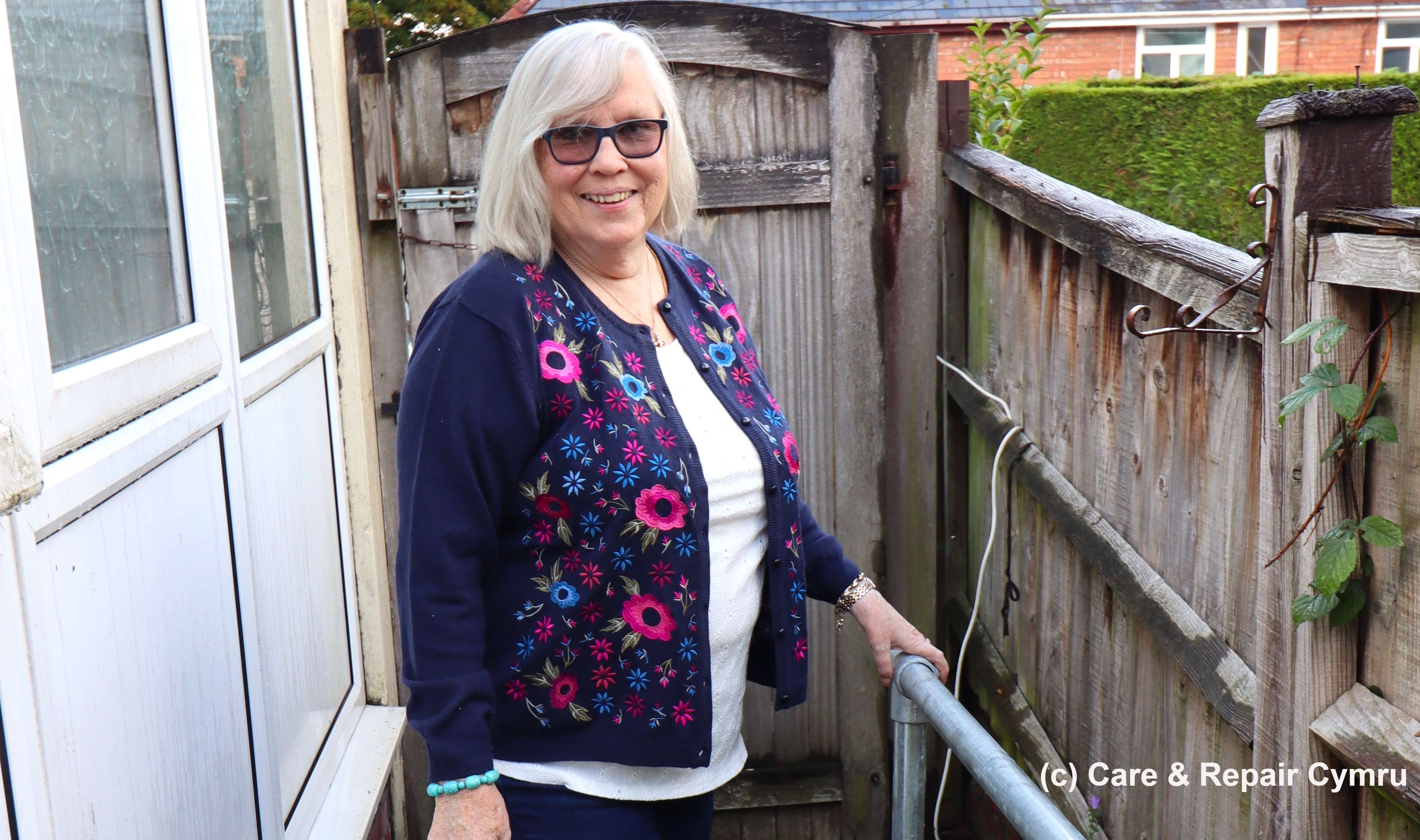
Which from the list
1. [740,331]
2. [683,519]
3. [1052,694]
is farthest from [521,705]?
[1052,694]

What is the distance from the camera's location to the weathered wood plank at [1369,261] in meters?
1.19

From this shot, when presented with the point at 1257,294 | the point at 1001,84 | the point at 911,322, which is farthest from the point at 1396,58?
the point at 1257,294

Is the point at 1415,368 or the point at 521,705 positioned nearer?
the point at 1415,368

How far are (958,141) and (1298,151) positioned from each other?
1.85 metres

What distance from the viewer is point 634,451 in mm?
1544

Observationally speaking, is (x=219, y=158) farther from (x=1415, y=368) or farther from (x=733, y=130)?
(x=1415, y=368)

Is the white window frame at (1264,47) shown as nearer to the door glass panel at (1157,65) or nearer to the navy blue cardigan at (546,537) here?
the door glass panel at (1157,65)

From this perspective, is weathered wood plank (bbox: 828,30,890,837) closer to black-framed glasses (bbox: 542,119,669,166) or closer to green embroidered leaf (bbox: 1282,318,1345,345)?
black-framed glasses (bbox: 542,119,669,166)

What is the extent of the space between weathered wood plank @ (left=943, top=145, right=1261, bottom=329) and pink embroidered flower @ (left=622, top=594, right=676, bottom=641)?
0.86 meters

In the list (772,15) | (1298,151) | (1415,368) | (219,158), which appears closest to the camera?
(1415,368)

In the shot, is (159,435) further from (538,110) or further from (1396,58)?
(1396,58)

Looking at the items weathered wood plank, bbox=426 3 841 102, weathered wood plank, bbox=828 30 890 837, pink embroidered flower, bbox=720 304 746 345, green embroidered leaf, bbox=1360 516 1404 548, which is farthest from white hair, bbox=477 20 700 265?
weathered wood plank, bbox=828 30 890 837

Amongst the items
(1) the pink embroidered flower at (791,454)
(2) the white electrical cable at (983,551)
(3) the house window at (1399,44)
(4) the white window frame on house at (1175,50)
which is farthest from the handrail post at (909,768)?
(3) the house window at (1399,44)

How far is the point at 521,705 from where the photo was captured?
157cm
